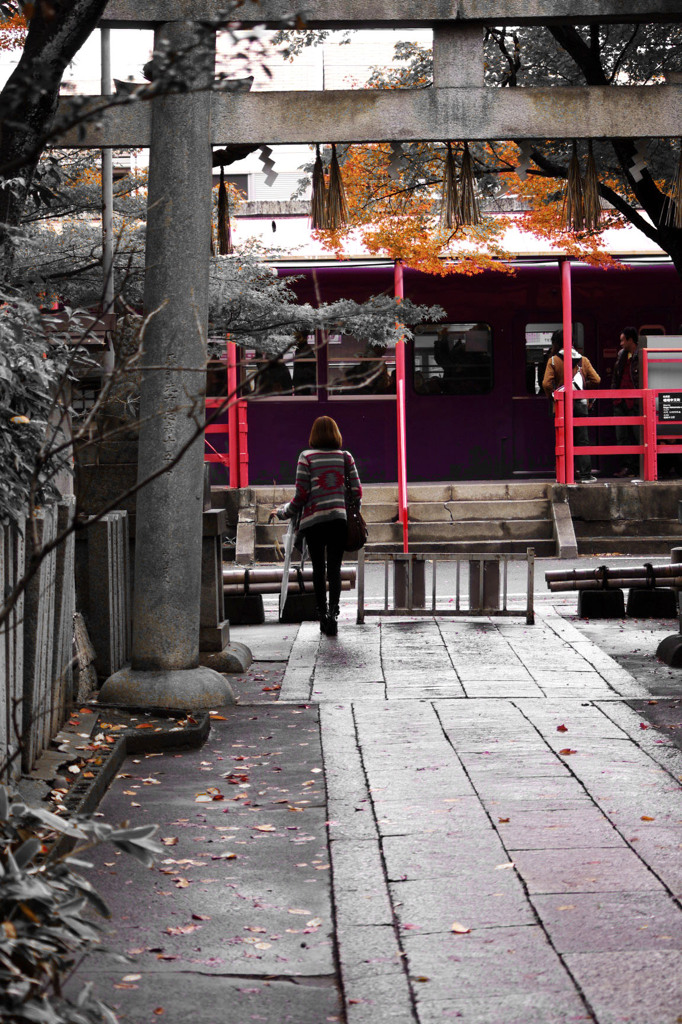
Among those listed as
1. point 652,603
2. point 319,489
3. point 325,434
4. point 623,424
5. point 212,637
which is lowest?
point 652,603

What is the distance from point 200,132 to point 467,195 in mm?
1721

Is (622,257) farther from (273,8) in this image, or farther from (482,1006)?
(482,1006)

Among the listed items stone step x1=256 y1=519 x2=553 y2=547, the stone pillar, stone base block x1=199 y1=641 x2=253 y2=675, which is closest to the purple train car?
stone step x1=256 y1=519 x2=553 y2=547

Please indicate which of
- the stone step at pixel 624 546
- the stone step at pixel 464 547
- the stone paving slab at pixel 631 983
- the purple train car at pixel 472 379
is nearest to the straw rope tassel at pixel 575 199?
the stone paving slab at pixel 631 983

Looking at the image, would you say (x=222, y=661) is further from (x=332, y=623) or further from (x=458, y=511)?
(x=458, y=511)

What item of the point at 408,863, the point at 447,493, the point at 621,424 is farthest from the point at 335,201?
the point at 621,424

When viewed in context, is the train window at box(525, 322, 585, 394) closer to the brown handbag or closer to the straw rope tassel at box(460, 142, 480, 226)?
the brown handbag

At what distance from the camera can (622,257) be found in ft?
62.2

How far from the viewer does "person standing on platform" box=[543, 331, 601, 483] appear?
18.5 m

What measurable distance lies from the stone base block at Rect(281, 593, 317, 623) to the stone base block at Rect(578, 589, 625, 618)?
2.39m

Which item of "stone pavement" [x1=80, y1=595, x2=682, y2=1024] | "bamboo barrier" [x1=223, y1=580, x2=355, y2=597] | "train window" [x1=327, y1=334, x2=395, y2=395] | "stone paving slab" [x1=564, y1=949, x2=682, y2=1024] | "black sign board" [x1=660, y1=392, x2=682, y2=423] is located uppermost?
"train window" [x1=327, y1=334, x2=395, y2=395]

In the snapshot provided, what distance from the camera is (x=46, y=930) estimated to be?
9.93 feet

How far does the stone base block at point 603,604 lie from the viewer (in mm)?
11969

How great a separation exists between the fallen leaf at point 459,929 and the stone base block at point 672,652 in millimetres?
5288
